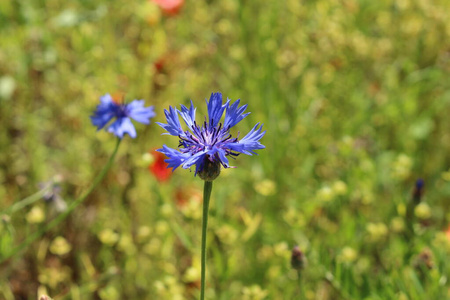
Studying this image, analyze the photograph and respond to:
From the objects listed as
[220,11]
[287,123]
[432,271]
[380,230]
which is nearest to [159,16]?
[220,11]

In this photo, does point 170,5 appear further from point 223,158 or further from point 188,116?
point 223,158

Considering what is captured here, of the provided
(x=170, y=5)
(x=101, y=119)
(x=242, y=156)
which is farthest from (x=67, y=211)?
(x=170, y=5)

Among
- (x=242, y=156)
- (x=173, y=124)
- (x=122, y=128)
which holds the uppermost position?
(x=242, y=156)

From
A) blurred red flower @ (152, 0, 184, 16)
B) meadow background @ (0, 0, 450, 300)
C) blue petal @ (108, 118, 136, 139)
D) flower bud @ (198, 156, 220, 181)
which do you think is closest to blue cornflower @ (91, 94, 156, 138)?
blue petal @ (108, 118, 136, 139)

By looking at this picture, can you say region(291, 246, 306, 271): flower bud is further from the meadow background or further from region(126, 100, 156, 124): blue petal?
region(126, 100, 156, 124): blue petal

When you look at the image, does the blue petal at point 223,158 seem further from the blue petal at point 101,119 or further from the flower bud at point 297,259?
the blue petal at point 101,119

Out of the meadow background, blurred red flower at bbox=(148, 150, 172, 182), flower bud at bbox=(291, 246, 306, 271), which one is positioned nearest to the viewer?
flower bud at bbox=(291, 246, 306, 271)
